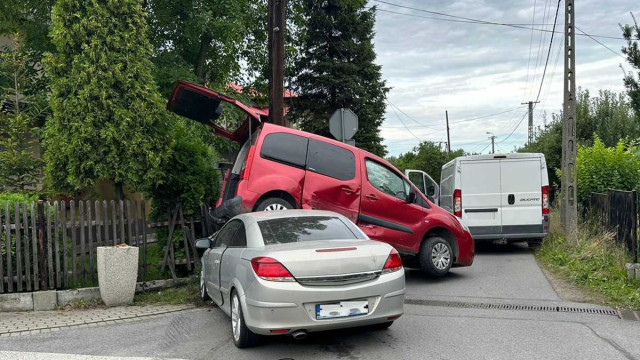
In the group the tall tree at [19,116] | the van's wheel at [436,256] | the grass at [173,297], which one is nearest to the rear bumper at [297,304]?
the grass at [173,297]

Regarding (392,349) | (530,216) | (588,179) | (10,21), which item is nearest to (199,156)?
(392,349)

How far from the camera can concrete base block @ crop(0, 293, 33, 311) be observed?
7.11 metres

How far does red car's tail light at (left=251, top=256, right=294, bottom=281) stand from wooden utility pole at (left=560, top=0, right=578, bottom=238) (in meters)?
9.75

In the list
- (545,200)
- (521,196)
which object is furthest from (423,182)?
(545,200)

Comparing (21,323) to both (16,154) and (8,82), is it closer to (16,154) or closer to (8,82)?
(16,154)

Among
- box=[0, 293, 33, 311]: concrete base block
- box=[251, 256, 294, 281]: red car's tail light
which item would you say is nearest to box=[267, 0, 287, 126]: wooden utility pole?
box=[0, 293, 33, 311]: concrete base block

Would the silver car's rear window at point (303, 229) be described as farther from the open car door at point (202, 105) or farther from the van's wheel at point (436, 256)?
the van's wheel at point (436, 256)

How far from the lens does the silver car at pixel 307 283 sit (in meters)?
4.73

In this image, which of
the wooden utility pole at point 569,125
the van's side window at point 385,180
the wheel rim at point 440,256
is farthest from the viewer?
the wooden utility pole at point 569,125

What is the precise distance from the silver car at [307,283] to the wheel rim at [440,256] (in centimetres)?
349

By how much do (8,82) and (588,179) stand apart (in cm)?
1569

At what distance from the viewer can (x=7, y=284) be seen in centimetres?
736

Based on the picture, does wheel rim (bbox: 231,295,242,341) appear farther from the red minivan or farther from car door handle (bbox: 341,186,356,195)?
car door handle (bbox: 341,186,356,195)

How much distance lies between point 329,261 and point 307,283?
29 cm
